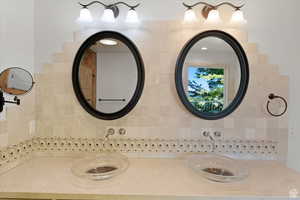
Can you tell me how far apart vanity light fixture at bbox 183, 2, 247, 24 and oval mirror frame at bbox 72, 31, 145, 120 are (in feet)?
1.79

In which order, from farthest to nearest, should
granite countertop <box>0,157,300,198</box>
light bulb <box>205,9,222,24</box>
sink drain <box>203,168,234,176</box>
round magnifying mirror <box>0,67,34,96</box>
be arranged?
light bulb <box>205,9,222,24</box> → sink drain <box>203,168,234,176</box> → round magnifying mirror <box>0,67,34,96</box> → granite countertop <box>0,157,300,198</box>

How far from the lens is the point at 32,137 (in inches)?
55.2

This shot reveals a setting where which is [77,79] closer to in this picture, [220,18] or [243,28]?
[220,18]

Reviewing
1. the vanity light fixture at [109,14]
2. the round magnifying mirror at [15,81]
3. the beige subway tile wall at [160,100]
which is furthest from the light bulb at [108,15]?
the round magnifying mirror at [15,81]

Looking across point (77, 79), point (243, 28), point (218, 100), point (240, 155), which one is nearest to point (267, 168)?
point (240, 155)

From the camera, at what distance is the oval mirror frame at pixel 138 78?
4.54 ft

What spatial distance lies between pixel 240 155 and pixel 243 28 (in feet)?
3.74

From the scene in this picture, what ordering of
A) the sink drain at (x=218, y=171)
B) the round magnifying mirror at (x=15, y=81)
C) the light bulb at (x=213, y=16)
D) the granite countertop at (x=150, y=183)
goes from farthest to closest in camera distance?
the light bulb at (x=213, y=16)
the sink drain at (x=218, y=171)
the round magnifying mirror at (x=15, y=81)
the granite countertop at (x=150, y=183)

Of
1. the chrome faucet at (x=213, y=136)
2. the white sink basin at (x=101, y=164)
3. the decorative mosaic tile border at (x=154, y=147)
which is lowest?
the white sink basin at (x=101, y=164)

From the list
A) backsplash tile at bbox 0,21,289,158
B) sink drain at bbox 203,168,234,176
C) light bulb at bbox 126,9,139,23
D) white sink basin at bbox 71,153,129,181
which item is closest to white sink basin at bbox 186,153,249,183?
sink drain at bbox 203,168,234,176

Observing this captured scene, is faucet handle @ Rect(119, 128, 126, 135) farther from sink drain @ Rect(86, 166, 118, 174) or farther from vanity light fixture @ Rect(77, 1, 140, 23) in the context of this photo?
vanity light fixture @ Rect(77, 1, 140, 23)

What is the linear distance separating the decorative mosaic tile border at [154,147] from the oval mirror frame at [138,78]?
9.6 inches

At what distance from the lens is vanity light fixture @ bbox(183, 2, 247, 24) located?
4.43 ft

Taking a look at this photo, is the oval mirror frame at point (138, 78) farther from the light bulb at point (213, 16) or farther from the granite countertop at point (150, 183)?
the light bulb at point (213, 16)
